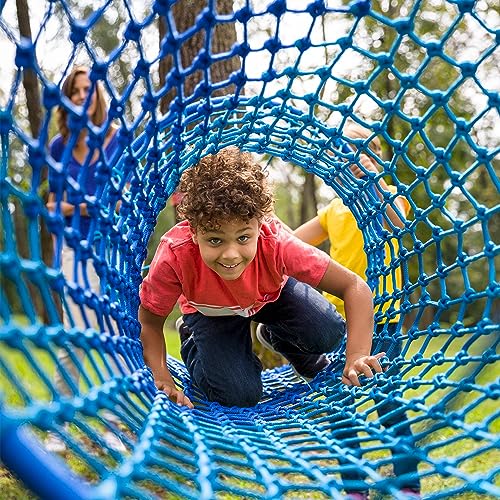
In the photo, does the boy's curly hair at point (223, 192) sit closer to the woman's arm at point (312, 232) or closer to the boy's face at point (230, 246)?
the boy's face at point (230, 246)

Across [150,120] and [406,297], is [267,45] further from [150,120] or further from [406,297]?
[406,297]

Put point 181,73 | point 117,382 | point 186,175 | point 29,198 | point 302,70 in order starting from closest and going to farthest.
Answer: point 29,198 → point 117,382 → point 181,73 → point 302,70 → point 186,175

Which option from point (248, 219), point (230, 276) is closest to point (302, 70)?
point (248, 219)

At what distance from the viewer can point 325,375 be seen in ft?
5.99

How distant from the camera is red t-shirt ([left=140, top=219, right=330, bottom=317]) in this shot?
1677 millimetres

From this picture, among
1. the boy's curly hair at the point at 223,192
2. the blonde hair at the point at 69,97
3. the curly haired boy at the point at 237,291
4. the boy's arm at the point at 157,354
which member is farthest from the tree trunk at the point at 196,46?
the boy's arm at the point at 157,354

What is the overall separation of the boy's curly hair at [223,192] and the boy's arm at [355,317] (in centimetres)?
24

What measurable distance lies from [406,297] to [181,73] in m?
0.87

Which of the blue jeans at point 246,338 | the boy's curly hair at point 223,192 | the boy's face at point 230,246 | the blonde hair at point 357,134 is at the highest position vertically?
the blonde hair at point 357,134

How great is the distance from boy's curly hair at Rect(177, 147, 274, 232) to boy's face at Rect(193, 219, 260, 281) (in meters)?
0.02

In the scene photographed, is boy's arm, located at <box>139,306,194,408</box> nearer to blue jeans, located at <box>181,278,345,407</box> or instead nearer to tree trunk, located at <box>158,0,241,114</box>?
blue jeans, located at <box>181,278,345,407</box>

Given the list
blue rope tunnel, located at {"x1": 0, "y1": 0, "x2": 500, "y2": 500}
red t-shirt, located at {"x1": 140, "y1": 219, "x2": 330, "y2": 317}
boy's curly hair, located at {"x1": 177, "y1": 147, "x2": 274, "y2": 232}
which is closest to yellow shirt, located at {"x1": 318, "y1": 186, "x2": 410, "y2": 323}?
blue rope tunnel, located at {"x1": 0, "y1": 0, "x2": 500, "y2": 500}

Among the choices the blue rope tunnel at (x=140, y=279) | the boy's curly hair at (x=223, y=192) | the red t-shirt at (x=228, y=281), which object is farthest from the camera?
the red t-shirt at (x=228, y=281)

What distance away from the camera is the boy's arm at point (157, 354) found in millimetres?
1584
